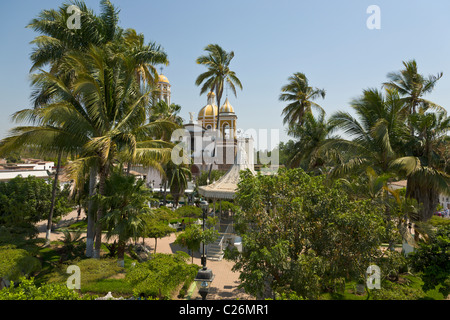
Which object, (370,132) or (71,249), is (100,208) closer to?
(71,249)

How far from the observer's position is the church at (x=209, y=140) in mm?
45750

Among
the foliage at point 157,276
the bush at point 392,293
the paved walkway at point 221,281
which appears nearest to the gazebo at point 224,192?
the paved walkway at point 221,281

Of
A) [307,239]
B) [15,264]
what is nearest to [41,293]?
[15,264]

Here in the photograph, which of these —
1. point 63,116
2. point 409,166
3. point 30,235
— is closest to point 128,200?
point 63,116

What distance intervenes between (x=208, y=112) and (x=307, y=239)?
51982 millimetres

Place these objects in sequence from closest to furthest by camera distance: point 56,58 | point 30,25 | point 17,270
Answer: point 17,270 → point 30,25 → point 56,58

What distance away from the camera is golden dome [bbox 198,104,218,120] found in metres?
57.4

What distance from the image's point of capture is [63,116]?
10922 millimetres

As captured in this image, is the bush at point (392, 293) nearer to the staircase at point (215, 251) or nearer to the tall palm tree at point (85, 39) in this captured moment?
the staircase at point (215, 251)

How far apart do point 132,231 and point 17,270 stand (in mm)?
4015

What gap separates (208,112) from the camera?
5812 centimetres

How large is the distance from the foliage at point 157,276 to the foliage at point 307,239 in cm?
256

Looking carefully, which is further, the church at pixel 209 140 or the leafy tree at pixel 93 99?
the church at pixel 209 140
